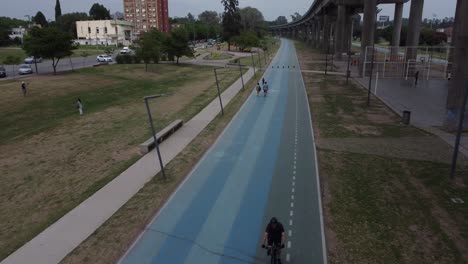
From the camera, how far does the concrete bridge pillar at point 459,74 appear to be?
862 inches

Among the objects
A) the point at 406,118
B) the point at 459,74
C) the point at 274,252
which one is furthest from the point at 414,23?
the point at 274,252

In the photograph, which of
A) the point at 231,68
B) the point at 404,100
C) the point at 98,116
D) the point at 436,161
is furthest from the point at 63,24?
the point at 436,161

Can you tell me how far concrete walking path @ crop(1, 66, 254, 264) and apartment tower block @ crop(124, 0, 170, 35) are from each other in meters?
136

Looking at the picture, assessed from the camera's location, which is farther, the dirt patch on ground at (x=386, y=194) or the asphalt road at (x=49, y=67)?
the asphalt road at (x=49, y=67)

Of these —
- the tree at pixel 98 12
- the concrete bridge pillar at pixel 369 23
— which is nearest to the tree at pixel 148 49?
the concrete bridge pillar at pixel 369 23

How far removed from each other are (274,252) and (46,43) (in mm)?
51278

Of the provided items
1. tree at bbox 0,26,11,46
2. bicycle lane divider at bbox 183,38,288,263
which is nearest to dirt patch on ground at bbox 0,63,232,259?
bicycle lane divider at bbox 183,38,288,263

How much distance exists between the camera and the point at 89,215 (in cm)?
1335

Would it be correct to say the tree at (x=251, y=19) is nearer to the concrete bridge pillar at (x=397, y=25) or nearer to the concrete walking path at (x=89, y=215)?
the concrete bridge pillar at (x=397, y=25)

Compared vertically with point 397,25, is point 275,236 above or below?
below

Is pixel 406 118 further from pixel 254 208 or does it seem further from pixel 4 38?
pixel 4 38

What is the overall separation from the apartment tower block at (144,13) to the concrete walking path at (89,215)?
136 m

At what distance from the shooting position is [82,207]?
45.9 ft

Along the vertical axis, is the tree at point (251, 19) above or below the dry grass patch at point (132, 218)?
above
